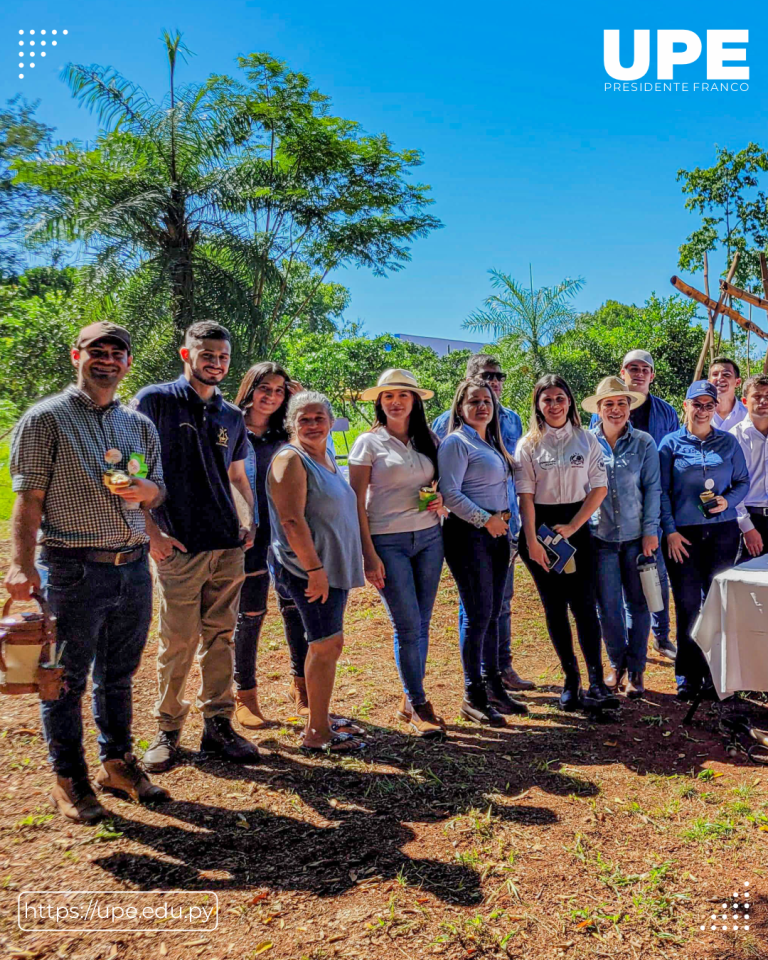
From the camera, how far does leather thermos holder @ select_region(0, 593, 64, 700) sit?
2.97 meters

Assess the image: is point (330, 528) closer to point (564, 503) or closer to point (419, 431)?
point (419, 431)

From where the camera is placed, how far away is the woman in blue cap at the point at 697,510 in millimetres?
4785

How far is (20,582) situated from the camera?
9.70ft

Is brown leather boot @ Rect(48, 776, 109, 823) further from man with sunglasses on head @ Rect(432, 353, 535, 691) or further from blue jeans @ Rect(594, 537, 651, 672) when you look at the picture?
blue jeans @ Rect(594, 537, 651, 672)

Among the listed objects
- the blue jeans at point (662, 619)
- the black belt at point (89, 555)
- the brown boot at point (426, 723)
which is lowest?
the brown boot at point (426, 723)

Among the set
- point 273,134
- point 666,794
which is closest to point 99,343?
point 666,794

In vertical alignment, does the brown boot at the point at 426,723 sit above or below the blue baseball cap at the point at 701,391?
below

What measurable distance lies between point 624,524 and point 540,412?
36.3 inches

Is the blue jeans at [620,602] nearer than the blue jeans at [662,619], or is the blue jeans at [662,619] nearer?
the blue jeans at [620,602]

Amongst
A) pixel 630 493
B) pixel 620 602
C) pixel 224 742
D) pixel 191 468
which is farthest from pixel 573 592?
pixel 191 468

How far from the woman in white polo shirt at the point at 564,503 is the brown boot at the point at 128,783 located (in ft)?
8.21

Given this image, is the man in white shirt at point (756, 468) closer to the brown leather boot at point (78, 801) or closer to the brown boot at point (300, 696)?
the brown boot at point (300, 696)

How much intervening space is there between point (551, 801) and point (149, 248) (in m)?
10.5

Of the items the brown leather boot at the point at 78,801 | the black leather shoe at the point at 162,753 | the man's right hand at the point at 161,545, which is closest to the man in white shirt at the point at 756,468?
the man's right hand at the point at 161,545
